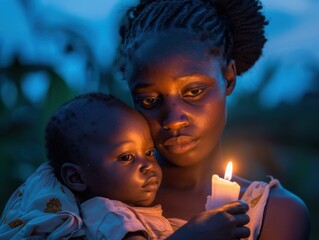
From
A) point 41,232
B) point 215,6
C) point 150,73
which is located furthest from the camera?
point 215,6

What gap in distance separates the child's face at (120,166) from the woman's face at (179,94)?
4.4 inches

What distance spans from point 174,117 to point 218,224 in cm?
48

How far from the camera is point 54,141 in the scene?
200 cm

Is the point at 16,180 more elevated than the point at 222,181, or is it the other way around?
the point at 222,181

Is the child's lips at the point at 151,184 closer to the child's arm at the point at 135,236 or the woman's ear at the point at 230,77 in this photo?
the child's arm at the point at 135,236

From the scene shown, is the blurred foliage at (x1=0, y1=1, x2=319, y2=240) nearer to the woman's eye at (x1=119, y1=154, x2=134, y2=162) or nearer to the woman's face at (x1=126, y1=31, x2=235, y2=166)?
the woman's face at (x1=126, y1=31, x2=235, y2=166)

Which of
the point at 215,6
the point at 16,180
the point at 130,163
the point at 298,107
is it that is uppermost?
the point at 215,6

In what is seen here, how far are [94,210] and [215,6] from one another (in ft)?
3.26

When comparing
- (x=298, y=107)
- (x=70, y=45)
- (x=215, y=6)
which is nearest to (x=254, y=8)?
(x=215, y=6)

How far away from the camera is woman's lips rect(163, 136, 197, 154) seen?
2020 mm

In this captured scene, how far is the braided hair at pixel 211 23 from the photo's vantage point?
7.10ft

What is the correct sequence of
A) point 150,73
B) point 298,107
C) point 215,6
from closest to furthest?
point 150,73
point 215,6
point 298,107

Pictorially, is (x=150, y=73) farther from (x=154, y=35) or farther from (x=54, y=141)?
(x=54, y=141)

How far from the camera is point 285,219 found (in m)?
2.04
